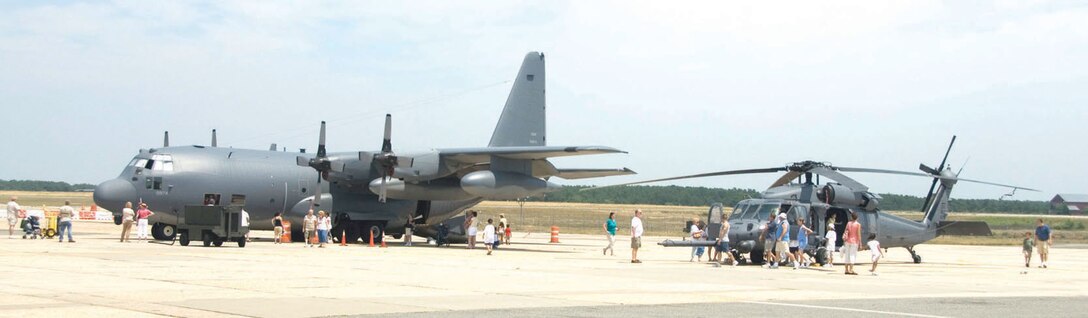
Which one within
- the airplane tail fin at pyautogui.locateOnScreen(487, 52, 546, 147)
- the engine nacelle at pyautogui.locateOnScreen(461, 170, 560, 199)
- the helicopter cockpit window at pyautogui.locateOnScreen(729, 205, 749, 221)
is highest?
the airplane tail fin at pyautogui.locateOnScreen(487, 52, 546, 147)

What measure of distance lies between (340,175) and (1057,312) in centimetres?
2539

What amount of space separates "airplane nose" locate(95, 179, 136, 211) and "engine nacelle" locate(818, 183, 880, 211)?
1921cm

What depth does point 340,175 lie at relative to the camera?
3556cm

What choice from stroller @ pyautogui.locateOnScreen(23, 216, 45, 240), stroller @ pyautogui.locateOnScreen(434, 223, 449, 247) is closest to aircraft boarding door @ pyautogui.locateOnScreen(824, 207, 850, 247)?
stroller @ pyautogui.locateOnScreen(434, 223, 449, 247)

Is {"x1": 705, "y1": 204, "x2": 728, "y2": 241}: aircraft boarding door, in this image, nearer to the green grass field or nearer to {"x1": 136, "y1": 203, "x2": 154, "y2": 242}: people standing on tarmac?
the green grass field

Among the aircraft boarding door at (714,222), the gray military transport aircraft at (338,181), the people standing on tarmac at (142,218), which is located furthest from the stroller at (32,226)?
the aircraft boarding door at (714,222)

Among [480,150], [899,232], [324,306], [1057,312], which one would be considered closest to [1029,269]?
[899,232]

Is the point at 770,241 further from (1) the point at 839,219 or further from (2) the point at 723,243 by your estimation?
(1) the point at 839,219

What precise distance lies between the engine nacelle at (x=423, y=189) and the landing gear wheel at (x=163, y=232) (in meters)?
6.07

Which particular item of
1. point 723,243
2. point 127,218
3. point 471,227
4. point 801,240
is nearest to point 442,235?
point 471,227

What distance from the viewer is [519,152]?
33281 mm

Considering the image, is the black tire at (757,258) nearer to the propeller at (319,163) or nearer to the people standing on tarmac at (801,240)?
the people standing on tarmac at (801,240)

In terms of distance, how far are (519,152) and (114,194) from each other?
38.2ft

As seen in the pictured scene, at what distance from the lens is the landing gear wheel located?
3303 cm
